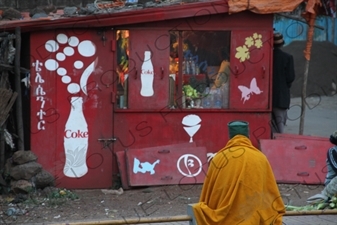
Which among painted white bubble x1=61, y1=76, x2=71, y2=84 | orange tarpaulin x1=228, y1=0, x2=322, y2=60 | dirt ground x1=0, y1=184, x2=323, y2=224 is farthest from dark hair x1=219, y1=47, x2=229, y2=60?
painted white bubble x1=61, y1=76, x2=71, y2=84

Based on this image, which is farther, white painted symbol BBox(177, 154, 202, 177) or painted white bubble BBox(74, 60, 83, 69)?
white painted symbol BBox(177, 154, 202, 177)

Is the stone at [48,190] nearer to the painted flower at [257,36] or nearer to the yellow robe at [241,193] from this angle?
the painted flower at [257,36]

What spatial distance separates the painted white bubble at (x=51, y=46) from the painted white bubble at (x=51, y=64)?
0.16 m

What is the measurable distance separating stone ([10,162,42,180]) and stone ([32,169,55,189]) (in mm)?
63

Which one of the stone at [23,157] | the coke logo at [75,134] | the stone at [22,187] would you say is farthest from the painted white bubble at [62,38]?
the stone at [22,187]

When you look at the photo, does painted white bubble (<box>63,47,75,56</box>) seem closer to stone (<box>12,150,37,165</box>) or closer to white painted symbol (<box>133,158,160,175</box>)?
stone (<box>12,150,37,165</box>)

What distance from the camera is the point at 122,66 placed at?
11.5 meters

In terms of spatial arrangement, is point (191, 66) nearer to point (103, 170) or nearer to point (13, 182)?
point (103, 170)

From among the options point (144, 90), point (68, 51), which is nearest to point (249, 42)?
point (144, 90)

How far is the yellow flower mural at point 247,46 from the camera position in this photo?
457 inches

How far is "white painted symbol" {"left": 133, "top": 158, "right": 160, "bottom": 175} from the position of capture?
11.3 metres

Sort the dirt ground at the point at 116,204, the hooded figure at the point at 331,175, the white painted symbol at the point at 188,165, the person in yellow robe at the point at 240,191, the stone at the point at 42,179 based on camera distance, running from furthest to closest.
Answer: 1. the white painted symbol at the point at 188,165
2. the stone at the point at 42,179
3. the dirt ground at the point at 116,204
4. the hooded figure at the point at 331,175
5. the person in yellow robe at the point at 240,191

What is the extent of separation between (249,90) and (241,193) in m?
5.43

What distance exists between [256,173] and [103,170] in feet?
17.4
